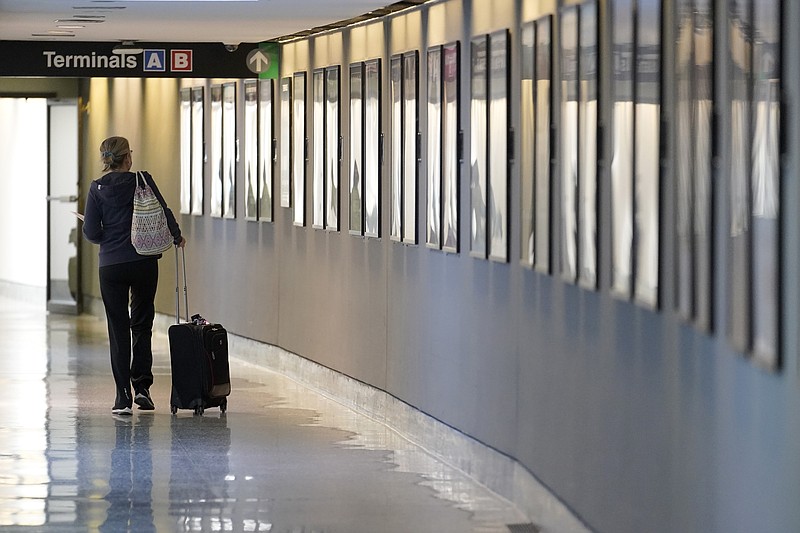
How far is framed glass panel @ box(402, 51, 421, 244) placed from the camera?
998 centimetres

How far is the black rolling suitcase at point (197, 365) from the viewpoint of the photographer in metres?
11.0

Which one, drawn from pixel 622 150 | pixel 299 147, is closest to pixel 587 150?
pixel 622 150

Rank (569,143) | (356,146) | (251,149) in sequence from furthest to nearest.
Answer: (251,149), (356,146), (569,143)

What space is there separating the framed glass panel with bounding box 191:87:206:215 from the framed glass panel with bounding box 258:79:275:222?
5.82 ft

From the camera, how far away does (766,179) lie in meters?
4.27

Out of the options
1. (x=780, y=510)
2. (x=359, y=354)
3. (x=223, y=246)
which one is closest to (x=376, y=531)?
(x=780, y=510)

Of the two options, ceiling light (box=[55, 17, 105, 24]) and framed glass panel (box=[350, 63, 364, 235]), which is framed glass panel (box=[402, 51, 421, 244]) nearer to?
framed glass panel (box=[350, 63, 364, 235])

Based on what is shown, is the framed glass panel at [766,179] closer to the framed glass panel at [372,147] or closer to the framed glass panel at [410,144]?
the framed glass panel at [410,144]

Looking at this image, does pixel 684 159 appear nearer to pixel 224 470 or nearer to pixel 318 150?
pixel 224 470

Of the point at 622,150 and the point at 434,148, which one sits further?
the point at 434,148

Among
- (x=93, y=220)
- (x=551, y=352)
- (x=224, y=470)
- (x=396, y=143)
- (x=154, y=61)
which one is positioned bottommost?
(x=224, y=470)

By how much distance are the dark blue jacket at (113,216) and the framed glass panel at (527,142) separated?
3711mm

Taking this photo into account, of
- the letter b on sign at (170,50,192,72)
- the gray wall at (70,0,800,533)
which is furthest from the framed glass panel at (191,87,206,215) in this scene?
the letter b on sign at (170,50,192,72)

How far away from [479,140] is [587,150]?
209cm
